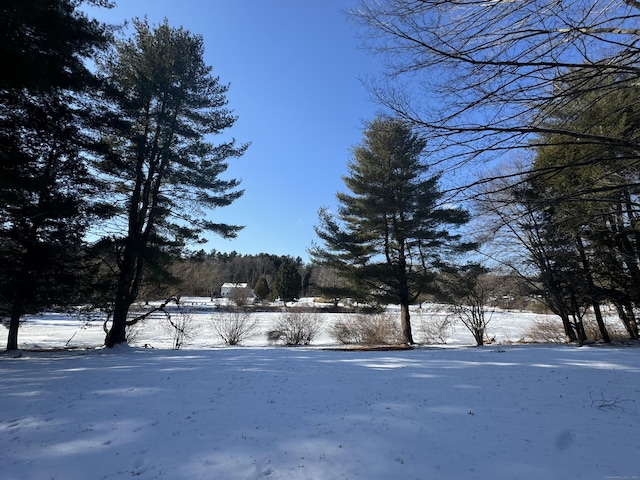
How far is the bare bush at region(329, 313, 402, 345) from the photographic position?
1631cm

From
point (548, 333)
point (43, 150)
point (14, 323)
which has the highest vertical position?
point (43, 150)

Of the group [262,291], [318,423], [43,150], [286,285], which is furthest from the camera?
[262,291]

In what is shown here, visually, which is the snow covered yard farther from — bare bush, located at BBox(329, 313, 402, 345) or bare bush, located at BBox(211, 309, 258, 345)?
bare bush, located at BBox(211, 309, 258, 345)

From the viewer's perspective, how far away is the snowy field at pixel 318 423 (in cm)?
309

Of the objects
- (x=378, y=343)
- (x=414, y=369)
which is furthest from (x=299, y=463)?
(x=378, y=343)

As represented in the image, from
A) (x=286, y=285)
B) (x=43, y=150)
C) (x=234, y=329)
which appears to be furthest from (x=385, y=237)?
(x=286, y=285)

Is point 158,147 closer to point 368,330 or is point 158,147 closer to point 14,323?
point 14,323

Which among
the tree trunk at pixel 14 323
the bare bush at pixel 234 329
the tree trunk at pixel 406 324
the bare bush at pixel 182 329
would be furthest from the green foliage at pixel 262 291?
the tree trunk at pixel 14 323

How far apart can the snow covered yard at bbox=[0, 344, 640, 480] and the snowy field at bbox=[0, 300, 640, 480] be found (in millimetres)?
19

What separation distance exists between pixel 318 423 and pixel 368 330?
13.1 metres

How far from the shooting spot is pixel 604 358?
8.34 metres

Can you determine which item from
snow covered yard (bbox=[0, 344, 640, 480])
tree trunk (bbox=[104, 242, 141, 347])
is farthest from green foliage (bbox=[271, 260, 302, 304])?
snow covered yard (bbox=[0, 344, 640, 480])

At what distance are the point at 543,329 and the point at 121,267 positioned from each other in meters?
21.8

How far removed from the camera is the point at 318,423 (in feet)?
13.5
